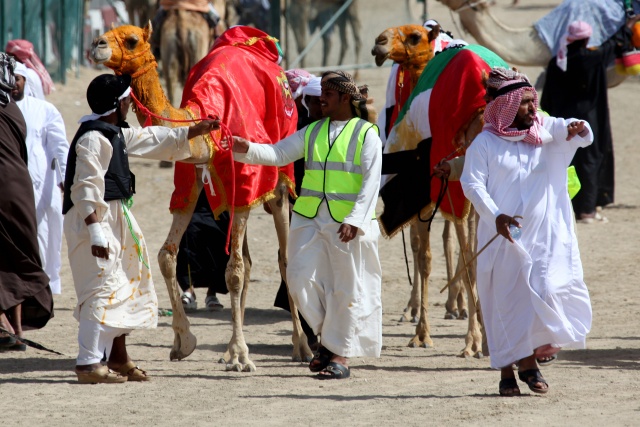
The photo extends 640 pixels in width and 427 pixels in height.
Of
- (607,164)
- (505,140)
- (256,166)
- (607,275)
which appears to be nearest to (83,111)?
(607,164)

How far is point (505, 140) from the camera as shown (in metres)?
6.55

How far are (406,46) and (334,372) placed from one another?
10.00 ft

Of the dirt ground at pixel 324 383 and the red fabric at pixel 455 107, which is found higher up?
the red fabric at pixel 455 107

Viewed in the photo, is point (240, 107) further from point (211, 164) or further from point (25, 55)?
point (25, 55)

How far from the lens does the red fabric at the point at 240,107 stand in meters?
7.74

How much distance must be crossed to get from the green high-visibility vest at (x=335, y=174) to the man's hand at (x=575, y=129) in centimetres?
119

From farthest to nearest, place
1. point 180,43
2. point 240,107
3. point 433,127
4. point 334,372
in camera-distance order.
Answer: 1. point 180,43
2. point 433,127
3. point 240,107
4. point 334,372

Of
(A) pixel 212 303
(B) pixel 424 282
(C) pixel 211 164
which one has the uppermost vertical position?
(C) pixel 211 164

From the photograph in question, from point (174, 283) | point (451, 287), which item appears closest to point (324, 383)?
point (174, 283)

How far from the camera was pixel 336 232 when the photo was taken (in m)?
6.96

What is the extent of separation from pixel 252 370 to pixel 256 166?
4.32 feet

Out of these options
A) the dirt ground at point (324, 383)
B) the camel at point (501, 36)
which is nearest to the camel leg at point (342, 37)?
the camel at point (501, 36)

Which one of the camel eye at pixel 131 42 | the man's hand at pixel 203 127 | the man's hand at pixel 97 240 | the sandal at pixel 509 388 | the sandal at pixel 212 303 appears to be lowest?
the sandal at pixel 212 303

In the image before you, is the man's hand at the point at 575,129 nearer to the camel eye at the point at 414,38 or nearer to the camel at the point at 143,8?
the camel eye at the point at 414,38
